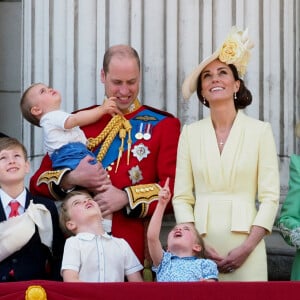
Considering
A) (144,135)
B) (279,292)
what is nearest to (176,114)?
(144,135)

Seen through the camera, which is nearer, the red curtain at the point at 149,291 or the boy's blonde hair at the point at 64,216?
the red curtain at the point at 149,291

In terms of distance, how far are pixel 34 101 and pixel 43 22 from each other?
102 centimetres

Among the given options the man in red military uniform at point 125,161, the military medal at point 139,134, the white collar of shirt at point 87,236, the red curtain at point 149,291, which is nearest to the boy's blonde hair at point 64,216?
the white collar of shirt at point 87,236

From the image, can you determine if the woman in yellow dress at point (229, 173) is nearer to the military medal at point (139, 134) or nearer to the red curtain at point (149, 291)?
the military medal at point (139, 134)

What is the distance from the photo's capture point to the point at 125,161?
7.02 metres

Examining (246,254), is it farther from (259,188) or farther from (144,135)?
(144,135)

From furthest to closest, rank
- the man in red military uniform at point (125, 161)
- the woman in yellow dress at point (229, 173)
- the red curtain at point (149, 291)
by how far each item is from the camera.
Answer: the man in red military uniform at point (125, 161) < the woman in yellow dress at point (229, 173) < the red curtain at point (149, 291)

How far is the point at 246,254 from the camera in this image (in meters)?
6.51

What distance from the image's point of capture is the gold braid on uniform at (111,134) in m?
7.05

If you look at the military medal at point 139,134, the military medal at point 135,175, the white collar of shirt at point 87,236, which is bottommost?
the white collar of shirt at point 87,236

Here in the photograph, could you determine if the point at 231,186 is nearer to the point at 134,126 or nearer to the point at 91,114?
the point at 134,126

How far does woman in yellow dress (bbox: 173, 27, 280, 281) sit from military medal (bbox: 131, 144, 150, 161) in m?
0.27

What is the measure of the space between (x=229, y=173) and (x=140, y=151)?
0.57 meters

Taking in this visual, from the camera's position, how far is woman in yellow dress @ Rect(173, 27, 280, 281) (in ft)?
21.5
